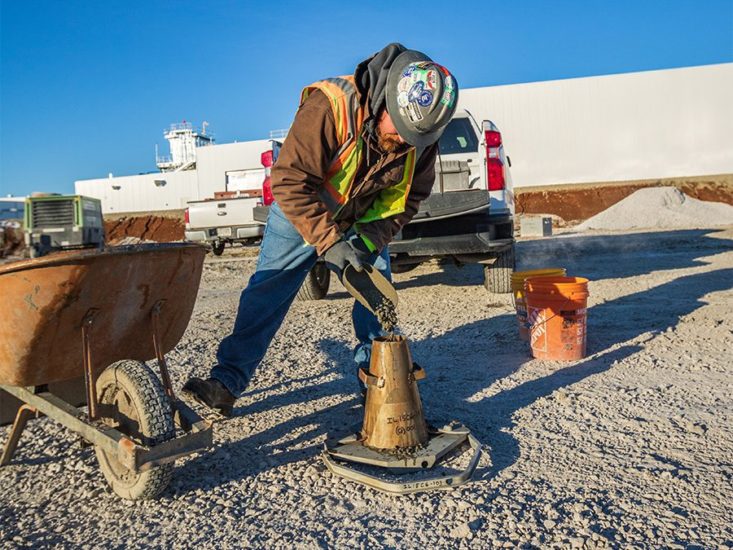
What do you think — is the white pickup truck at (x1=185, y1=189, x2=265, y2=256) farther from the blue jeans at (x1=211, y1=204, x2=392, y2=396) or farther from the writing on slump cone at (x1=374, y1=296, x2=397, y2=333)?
the writing on slump cone at (x1=374, y1=296, x2=397, y2=333)

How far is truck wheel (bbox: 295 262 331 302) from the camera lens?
269 inches

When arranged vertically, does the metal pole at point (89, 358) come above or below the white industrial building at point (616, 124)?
below

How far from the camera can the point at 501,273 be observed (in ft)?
22.2

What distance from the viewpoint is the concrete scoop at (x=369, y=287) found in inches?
107

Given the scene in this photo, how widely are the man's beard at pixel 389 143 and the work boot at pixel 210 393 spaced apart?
1.40 metres

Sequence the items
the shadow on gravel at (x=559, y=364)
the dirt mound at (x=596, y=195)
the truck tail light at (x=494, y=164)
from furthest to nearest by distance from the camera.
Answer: the dirt mound at (x=596, y=195), the truck tail light at (x=494, y=164), the shadow on gravel at (x=559, y=364)

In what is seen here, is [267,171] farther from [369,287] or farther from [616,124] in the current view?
[616,124]

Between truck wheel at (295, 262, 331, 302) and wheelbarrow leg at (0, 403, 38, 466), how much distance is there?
13.5ft

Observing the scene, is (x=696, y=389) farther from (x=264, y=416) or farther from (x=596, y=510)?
(x=264, y=416)

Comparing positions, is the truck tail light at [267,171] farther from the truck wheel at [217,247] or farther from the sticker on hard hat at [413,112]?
the truck wheel at [217,247]

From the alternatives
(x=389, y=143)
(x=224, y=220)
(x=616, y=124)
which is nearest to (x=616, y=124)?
(x=616, y=124)

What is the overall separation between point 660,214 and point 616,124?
526 inches

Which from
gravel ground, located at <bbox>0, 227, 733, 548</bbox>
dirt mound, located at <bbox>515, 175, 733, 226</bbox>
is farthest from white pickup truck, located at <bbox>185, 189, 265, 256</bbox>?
dirt mound, located at <bbox>515, 175, 733, 226</bbox>

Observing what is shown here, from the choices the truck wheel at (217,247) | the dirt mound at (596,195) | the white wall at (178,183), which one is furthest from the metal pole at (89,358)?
the white wall at (178,183)
